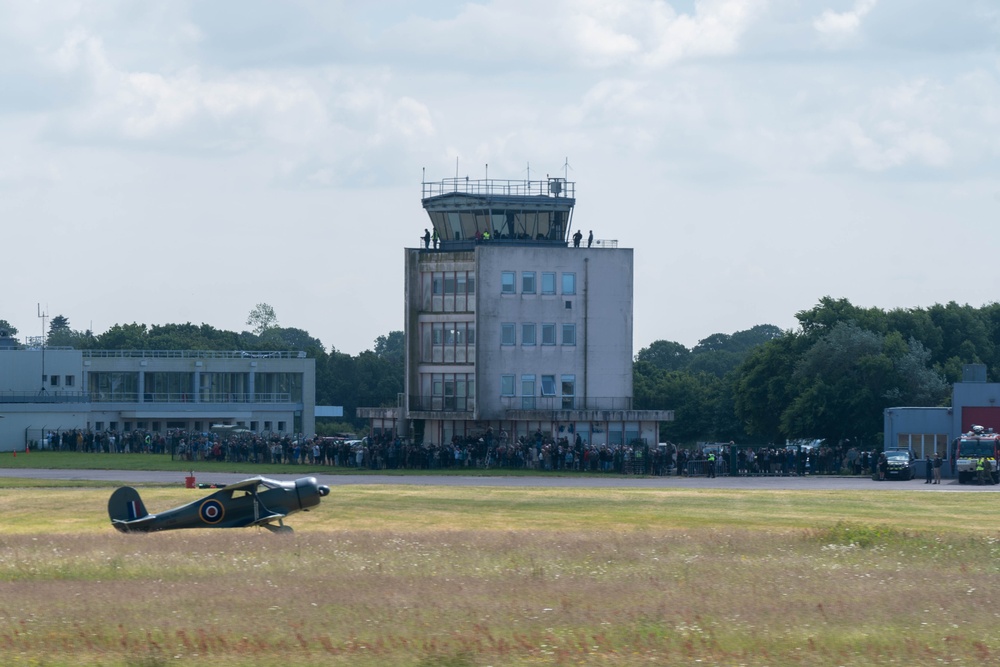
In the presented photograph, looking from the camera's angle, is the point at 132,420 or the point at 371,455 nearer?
the point at 371,455

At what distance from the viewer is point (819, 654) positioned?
18484 millimetres

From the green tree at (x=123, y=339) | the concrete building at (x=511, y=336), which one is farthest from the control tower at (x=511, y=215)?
the green tree at (x=123, y=339)

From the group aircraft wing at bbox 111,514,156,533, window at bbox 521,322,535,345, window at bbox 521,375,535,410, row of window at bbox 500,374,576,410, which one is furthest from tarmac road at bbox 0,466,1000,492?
aircraft wing at bbox 111,514,156,533

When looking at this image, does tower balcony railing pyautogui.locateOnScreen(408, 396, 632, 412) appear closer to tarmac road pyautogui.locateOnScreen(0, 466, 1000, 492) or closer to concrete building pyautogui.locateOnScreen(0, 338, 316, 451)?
tarmac road pyautogui.locateOnScreen(0, 466, 1000, 492)

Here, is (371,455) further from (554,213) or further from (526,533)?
(526,533)

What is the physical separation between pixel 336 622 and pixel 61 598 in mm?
5085

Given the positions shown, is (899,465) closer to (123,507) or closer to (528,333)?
(528,333)

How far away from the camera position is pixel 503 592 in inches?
925

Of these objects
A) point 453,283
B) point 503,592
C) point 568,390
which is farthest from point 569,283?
point 503,592

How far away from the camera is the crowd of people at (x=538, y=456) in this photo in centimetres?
6619

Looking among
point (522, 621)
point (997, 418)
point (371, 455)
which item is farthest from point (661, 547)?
point (997, 418)

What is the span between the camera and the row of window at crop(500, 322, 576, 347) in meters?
78.3

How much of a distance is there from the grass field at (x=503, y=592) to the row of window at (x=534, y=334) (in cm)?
3795

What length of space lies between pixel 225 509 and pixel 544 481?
85.9 feet
